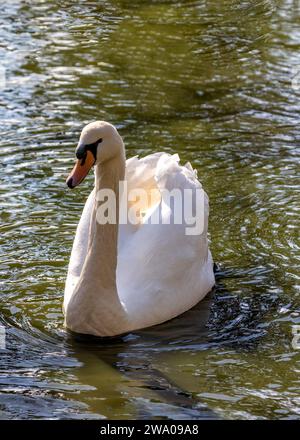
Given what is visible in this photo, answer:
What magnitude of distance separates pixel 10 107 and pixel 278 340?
17.6ft

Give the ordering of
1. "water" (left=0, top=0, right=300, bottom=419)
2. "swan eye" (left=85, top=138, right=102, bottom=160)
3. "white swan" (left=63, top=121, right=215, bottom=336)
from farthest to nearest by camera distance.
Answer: "white swan" (left=63, top=121, right=215, bottom=336)
"swan eye" (left=85, top=138, right=102, bottom=160)
"water" (left=0, top=0, right=300, bottom=419)

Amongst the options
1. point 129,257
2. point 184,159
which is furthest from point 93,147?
point 184,159

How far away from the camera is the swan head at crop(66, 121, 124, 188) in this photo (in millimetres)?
7145

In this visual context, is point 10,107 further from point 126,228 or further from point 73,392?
point 73,392

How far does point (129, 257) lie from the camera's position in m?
7.91

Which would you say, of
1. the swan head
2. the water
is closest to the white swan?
the swan head

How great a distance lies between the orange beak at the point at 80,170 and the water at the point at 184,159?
1.12 metres

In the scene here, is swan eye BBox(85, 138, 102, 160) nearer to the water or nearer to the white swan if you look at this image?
the white swan

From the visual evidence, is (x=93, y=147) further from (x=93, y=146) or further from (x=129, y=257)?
(x=129, y=257)

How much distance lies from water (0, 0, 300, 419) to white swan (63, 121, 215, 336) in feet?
0.46

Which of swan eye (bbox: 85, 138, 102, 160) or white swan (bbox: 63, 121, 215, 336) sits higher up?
swan eye (bbox: 85, 138, 102, 160)

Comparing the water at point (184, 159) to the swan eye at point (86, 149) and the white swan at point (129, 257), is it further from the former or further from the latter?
the swan eye at point (86, 149)

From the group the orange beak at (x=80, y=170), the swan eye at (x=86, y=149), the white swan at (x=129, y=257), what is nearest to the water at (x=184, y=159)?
the white swan at (x=129, y=257)

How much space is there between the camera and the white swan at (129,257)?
7.41 meters
